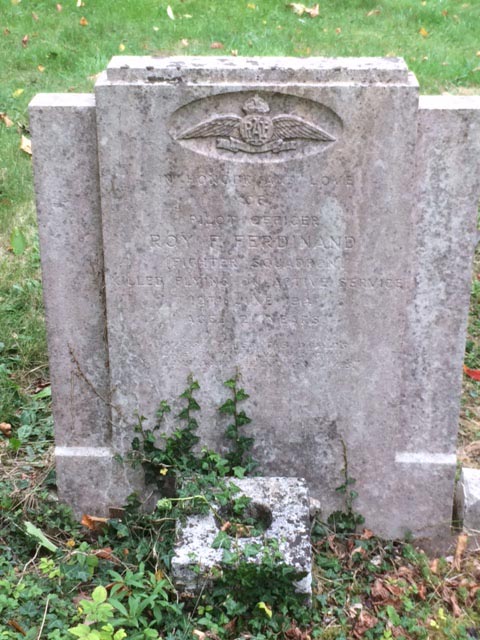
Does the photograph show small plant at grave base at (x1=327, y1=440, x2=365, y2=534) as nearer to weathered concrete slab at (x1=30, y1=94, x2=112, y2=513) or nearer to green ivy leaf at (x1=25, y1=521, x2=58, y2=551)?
weathered concrete slab at (x1=30, y1=94, x2=112, y2=513)

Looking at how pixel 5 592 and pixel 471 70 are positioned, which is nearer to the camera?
pixel 5 592

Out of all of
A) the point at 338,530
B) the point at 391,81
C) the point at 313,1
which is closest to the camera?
the point at 391,81

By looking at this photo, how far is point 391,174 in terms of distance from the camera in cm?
317

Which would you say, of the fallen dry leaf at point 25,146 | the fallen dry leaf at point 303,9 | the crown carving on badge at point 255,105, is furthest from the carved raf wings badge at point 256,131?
the fallen dry leaf at point 303,9

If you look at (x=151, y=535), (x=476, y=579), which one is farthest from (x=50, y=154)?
(x=476, y=579)

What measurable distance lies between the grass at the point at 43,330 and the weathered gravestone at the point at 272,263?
0.25m

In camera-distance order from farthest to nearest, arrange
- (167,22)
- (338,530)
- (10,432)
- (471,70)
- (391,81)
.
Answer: (167,22)
(471,70)
(10,432)
(338,530)
(391,81)

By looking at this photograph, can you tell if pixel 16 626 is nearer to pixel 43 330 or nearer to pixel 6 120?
pixel 43 330

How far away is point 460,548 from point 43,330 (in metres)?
2.66

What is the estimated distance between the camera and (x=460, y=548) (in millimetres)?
3697

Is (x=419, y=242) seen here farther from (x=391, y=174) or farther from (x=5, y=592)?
(x=5, y=592)

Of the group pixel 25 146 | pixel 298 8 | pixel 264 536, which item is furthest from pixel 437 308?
pixel 298 8

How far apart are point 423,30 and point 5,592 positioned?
806cm

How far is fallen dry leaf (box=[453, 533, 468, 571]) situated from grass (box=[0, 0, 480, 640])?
2cm
